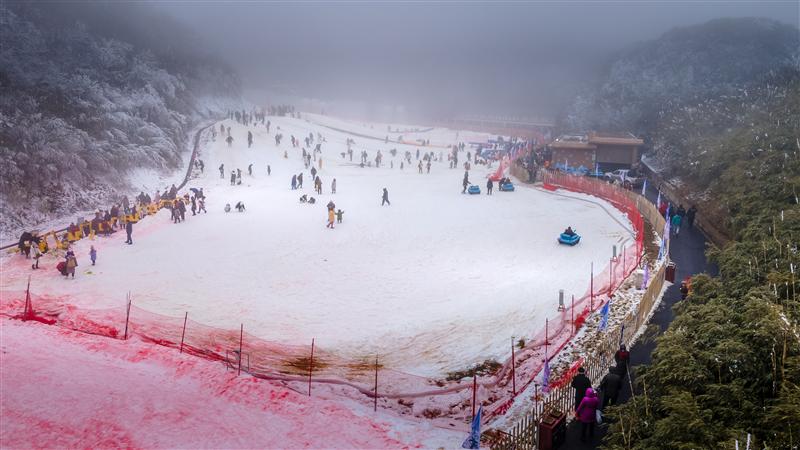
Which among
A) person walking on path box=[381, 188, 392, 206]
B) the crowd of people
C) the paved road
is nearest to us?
the paved road

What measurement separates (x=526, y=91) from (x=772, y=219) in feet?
379

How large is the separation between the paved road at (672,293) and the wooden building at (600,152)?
23.7m

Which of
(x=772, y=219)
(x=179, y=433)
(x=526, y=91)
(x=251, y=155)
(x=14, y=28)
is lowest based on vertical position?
(x=179, y=433)

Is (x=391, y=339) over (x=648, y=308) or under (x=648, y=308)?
under

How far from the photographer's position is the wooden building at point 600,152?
5222 cm

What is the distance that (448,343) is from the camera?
17.1m

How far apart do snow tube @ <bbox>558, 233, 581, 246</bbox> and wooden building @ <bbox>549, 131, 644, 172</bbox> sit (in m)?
26.1

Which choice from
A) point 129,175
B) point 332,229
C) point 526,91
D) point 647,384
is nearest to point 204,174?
point 129,175

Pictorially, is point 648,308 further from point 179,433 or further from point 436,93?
point 436,93

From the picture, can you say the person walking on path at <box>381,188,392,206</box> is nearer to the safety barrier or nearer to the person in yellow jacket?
the person in yellow jacket

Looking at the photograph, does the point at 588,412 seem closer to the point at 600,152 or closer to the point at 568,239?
the point at 568,239

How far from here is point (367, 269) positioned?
959 inches

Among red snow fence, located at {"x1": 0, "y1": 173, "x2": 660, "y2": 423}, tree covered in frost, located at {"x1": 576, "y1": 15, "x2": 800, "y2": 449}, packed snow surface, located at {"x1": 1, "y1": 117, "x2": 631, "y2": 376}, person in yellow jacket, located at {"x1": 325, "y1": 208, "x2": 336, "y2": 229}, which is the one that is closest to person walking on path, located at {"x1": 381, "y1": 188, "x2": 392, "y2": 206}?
packed snow surface, located at {"x1": 1, "y1": 117, "x2": 631, "y2": 376}

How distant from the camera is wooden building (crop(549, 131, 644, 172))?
2056 inches
